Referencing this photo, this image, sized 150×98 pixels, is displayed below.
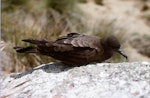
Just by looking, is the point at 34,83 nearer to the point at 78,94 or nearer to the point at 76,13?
the point at 78,94

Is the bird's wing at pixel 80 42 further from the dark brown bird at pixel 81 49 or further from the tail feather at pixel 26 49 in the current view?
the tail feather at pixel 26 49

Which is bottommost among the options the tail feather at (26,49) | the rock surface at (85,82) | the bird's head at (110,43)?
the rock surface at (85,82)

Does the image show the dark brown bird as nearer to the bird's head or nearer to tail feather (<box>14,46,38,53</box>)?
the bird's head

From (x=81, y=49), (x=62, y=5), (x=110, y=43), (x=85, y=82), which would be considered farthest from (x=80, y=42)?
(x=62, y=5)

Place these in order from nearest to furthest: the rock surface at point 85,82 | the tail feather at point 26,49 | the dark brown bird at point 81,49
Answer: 1. the rock surface at point 85,82
2. the dark brown bird at point 81,49
3. the tail feather at point 26,49

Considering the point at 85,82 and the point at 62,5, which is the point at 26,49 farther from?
the point at 62,5

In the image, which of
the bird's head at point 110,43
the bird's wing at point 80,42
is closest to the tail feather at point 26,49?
the bird's wing at point 80,42
